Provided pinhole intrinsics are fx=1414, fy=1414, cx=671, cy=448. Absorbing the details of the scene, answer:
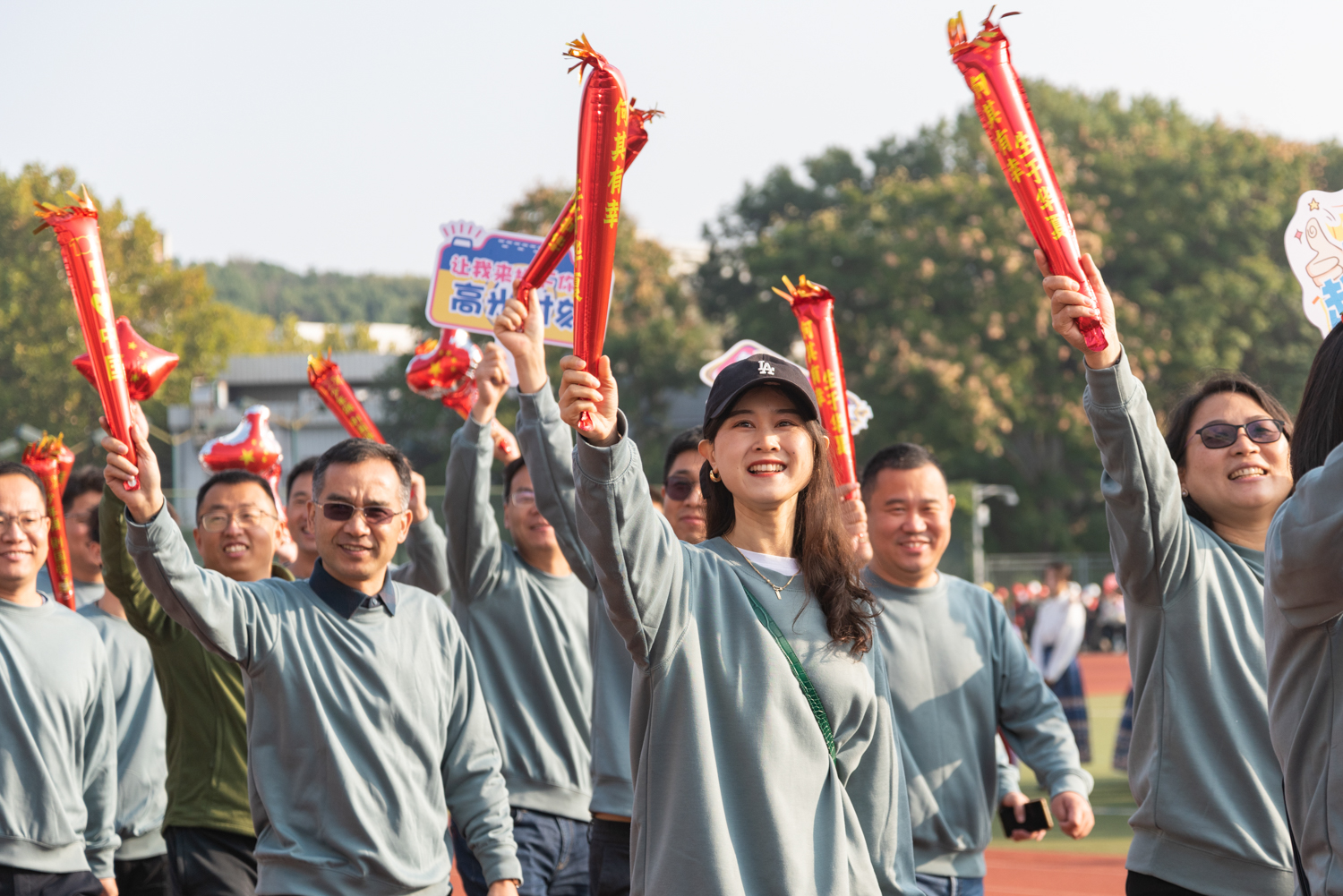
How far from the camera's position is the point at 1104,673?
2802 centimetres

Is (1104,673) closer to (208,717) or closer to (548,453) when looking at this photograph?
(208,717)

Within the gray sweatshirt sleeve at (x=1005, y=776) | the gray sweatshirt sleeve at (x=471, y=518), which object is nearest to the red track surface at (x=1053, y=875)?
the gray sweatshirt sleeve at (x=1005, y=776)

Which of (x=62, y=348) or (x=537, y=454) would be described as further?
(x=62, y=348)

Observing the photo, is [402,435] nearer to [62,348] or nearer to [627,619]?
[62,348]

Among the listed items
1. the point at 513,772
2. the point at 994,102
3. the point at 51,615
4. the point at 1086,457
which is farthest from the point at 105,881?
the point at 1086,457

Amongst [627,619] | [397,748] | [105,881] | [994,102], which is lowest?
[105,881]

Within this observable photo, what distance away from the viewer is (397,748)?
3.95 metres

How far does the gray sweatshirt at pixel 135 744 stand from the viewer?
5.48 meters

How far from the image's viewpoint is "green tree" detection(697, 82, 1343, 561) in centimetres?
3033

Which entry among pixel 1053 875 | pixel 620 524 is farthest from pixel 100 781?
pixel 1053 875

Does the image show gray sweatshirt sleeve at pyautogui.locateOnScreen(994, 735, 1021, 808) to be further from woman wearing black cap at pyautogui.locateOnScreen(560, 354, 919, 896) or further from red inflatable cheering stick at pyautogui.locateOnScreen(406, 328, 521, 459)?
red inflatable cheering stick at pyautogui.locateOnScreen(406, 328, 521, 459)

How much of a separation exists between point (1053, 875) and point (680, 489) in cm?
495

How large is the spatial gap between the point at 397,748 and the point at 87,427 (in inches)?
1695

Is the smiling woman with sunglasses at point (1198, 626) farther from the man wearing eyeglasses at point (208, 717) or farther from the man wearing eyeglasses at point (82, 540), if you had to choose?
the man wearing eyeglasses at point (82, 540)
